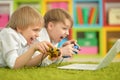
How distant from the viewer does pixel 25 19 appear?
4.84 feet

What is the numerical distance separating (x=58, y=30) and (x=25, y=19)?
0.32 m

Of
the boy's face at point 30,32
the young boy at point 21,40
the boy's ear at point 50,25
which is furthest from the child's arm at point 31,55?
the boy's ear at point 50,25

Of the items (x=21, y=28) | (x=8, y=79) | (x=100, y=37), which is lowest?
(x=100, y=37)

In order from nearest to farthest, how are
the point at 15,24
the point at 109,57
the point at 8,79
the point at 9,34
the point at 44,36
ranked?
1. the point at 8,79
2. the point at 109,57
3. the point at 9,34
4. the point at 15,24
5. the point at 44,36

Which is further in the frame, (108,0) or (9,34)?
(108,0)

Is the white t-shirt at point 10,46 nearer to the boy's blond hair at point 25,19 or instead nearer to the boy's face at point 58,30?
the boy's blond hair at point 25,19

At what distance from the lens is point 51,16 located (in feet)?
5.84

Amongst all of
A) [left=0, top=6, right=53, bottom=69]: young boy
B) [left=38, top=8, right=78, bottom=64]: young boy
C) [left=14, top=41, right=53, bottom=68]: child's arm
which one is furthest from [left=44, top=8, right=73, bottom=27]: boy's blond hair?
[left=14, top=41, right=53, bottom=68]: child's arm

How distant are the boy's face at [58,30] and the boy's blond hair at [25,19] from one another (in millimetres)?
253

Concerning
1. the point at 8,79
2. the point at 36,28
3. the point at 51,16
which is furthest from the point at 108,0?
the point at 8,79

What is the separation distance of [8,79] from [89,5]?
2.67 metres

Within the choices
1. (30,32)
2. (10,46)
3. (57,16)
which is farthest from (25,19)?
(57,16)

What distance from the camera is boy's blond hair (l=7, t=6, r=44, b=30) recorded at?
1473mm

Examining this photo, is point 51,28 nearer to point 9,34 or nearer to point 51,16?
point 51,16
